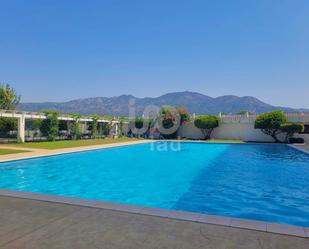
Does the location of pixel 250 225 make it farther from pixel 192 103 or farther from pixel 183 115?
pixel 192 103

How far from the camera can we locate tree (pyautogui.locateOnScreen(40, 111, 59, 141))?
22.0m

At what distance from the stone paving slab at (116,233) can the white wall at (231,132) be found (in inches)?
1048

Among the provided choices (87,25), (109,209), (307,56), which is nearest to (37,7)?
(87,25)

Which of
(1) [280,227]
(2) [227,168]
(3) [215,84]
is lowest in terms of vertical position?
(2) [227,168]

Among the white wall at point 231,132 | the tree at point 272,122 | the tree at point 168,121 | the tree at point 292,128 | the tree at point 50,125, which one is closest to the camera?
the tree at point 50,125

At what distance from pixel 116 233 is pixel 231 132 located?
27745 millimetres

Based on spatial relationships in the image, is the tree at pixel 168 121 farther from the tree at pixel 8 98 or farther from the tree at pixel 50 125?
the tree at pixel 8 98

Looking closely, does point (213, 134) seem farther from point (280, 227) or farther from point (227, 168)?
point (280, 227)

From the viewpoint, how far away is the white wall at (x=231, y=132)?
92.1ft

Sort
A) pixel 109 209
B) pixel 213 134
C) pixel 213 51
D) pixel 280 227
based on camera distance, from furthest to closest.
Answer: pixel 213 134 < pixel 213 51 < pixel 109 209 < pixel 280 227

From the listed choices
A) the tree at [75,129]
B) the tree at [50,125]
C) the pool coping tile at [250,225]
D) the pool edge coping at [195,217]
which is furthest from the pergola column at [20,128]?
the pool coping tile at [250,225]

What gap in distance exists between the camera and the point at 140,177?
9.70 meters

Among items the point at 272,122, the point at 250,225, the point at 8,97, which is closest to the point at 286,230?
the point at 250,225

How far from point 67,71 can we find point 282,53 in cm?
1973
